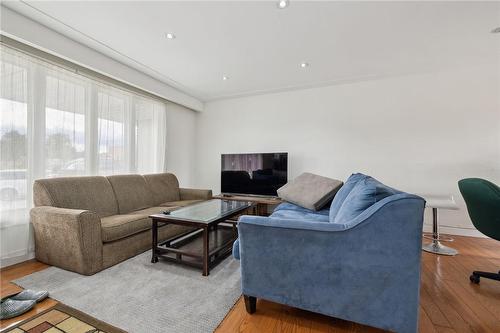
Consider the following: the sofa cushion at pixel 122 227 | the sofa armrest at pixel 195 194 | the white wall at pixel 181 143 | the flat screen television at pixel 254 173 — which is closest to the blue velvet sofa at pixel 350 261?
the sofa cushion at pixel 122 227

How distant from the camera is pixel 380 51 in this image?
255 centimetres

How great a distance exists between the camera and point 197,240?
264cm

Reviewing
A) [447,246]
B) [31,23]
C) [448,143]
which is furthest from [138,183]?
[448,143]

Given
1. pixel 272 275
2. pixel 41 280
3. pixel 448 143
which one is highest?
pixel 448 143

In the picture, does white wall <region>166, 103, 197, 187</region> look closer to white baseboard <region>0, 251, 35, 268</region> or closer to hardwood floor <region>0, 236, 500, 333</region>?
A: white baseboard <region>0, 251, 35, 268</region>

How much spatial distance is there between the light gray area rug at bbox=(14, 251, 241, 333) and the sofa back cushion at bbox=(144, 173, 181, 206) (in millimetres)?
1344

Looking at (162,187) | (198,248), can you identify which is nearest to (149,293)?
(198,248)

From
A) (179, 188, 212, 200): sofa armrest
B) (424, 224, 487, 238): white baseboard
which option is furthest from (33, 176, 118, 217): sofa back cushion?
(424, 224, 487, 238): white baseboard

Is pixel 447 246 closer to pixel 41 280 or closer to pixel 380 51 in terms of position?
pixel 380 51

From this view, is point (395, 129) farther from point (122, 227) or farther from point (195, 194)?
point (122, 227)

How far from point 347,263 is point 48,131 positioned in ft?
10.6

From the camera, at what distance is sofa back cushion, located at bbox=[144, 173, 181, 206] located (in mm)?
3328

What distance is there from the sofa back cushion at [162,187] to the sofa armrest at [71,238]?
1.33 m

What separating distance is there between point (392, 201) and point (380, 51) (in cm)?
234
